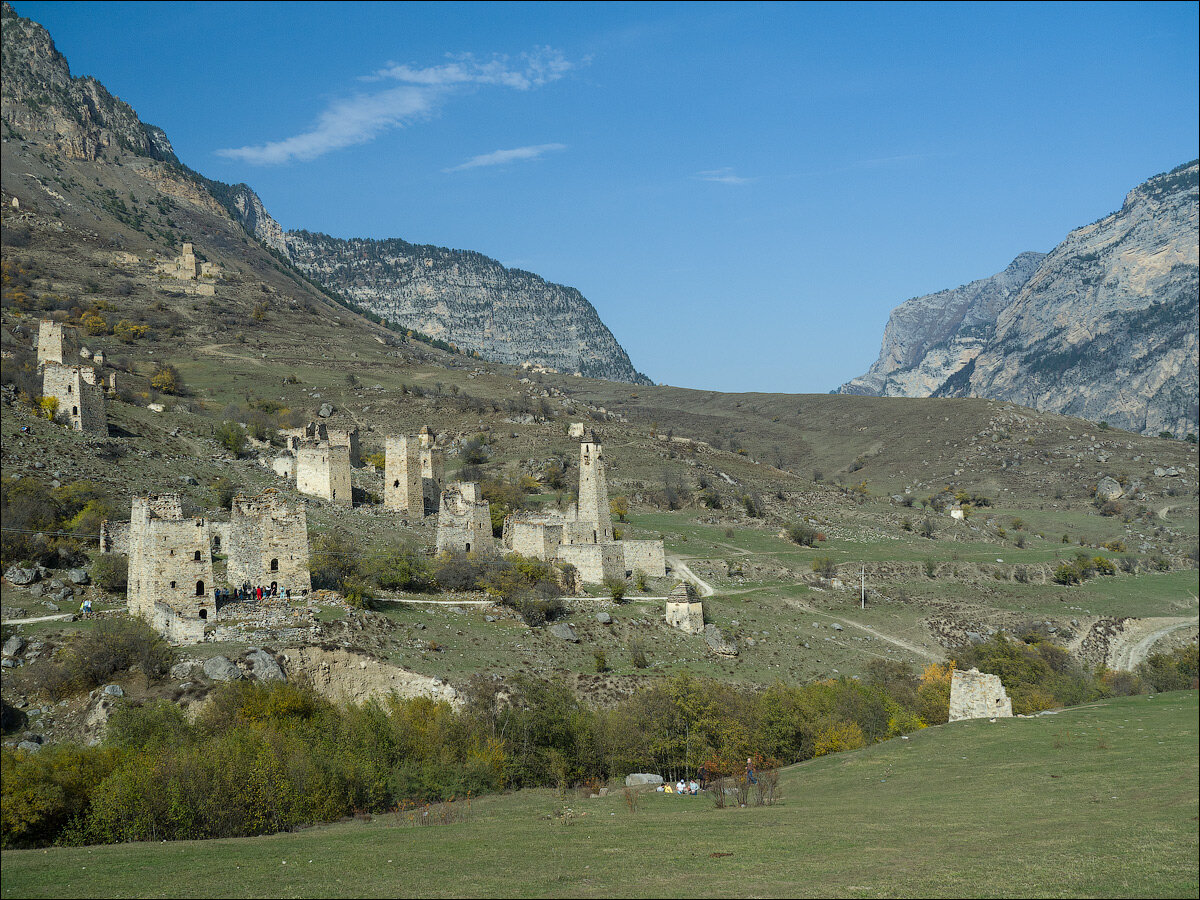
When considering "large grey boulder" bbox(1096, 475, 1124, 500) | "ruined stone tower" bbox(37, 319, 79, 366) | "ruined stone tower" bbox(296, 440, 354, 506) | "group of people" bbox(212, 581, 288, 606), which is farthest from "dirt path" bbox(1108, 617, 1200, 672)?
"ruined stone tower" bbox(37, 319, 79, 366)

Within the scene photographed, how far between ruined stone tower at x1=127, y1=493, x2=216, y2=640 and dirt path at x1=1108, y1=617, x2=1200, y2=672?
41556 millimetres

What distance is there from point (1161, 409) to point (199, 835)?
193 metres

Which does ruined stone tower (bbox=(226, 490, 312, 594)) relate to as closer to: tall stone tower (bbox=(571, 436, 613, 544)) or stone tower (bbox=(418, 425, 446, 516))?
tall stone tower (bbox=(571, 436, 613, 544))

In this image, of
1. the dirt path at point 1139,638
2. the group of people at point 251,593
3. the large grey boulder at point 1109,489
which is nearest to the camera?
the group of people at point 251,593

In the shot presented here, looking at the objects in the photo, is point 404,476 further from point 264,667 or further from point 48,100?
point 48,100

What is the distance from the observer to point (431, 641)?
35.2 metres

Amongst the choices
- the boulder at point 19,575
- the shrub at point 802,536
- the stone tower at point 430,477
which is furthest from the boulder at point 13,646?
the shrub at point 802,536

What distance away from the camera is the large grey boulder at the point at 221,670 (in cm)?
2800

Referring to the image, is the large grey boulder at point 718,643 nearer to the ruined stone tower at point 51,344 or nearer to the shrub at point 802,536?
the shrub at point 802,536

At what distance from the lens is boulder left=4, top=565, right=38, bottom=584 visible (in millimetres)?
33341

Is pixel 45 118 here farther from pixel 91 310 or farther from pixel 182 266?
pixel 91 310

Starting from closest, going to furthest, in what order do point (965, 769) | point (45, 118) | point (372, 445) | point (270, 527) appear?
1. point (965, 769)
2. point (270, 527)
3. point (372, 445)
4. point (45, 118)

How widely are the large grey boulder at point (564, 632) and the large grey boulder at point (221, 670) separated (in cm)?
1450

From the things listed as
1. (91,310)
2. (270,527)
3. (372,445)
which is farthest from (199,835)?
(91,310)
